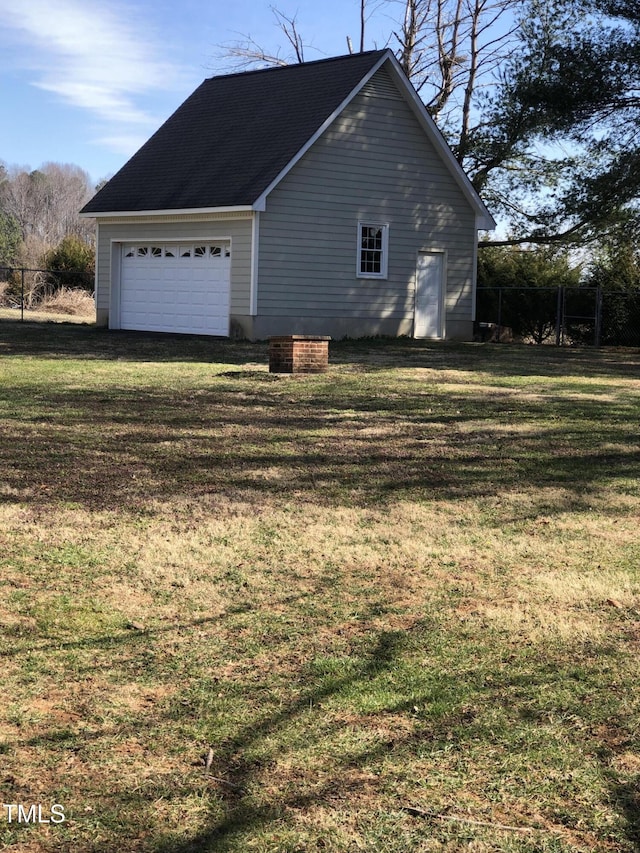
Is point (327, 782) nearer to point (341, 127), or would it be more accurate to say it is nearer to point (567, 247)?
point (341, 127)

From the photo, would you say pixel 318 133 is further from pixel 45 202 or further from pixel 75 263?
pixel 45 202

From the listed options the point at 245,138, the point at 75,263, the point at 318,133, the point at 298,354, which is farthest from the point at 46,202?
the point at 298,354

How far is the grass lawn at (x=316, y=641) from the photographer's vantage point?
316cm

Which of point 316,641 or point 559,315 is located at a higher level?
point 559,315

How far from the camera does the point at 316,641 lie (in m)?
4.53

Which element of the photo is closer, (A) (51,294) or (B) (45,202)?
(A) (51,294)

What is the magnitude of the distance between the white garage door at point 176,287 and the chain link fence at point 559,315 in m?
7.76

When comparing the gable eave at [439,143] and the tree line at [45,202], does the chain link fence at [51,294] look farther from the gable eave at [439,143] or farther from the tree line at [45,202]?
the tree line at [45,202]

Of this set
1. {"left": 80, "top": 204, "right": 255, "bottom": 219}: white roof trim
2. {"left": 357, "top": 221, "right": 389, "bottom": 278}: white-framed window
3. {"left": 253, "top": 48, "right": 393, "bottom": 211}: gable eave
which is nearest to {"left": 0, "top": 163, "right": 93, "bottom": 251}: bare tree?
{"left": 80, "top": 204, "right": 255, "bottom": 219}: white roof trim

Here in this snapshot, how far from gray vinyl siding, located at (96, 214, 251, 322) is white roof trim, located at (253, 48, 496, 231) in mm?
1173

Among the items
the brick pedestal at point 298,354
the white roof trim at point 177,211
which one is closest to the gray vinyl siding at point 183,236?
the white roof trim at point 177,211

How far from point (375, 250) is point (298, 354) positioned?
30.0 feet

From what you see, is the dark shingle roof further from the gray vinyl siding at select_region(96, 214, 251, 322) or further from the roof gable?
the gray vinyl siding at select_region(96, 214, 251, 322)

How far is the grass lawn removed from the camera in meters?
3.16
